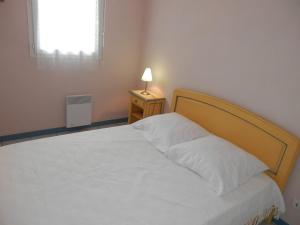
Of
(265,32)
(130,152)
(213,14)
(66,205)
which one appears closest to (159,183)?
(130,152)

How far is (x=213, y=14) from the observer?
2.54 metres

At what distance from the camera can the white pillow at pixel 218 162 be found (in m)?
1.83

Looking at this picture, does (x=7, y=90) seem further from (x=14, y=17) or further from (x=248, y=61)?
(x=248, y=61)

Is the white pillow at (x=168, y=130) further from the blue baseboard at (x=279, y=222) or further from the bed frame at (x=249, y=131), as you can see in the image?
the blue baseboard at (x=279, y=222)

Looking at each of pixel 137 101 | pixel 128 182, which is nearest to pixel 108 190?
pixel 128 182

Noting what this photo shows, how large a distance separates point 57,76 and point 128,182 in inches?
77.7

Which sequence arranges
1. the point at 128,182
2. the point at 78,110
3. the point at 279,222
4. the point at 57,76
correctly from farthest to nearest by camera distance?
the point at 78,110
the point at 57,76
the point at 279,222
the point at 128,182

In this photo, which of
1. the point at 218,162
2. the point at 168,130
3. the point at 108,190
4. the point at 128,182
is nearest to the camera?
the point at 108,190

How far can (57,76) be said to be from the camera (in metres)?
3.12

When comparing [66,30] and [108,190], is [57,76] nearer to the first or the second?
[66,30]

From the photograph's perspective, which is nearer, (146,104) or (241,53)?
(241,53)

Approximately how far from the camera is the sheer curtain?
2777 mm

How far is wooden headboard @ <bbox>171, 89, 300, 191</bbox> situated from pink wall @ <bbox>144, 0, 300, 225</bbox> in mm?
103

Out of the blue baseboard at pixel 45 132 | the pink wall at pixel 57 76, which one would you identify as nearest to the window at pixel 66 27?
the pink wall at pixel 57 76
